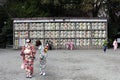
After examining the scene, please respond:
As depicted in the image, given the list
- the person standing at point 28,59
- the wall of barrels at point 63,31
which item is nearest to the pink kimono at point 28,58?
the person standing at point 28,59

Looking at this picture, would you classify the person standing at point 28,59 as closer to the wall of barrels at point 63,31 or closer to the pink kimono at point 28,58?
the pink kimono at point 28,58

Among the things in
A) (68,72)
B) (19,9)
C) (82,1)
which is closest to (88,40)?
(82,1)

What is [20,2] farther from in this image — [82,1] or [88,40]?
[88,40]

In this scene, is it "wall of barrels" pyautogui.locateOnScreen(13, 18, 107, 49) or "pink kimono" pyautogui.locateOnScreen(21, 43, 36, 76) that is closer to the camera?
"pink kimono" pyautogui.locateOnScreen(21, 43, 36, 76)

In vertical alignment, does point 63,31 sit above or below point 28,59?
above

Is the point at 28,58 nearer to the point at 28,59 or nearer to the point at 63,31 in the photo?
the point at 28,59

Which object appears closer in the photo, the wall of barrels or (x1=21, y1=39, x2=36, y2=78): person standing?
(x1=21, y1=39, x2=36, y2=78): person standing

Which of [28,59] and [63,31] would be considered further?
[63,31]

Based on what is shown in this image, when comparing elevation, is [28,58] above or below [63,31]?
below

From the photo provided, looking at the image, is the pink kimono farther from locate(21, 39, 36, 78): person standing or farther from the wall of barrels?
the wall of barrels

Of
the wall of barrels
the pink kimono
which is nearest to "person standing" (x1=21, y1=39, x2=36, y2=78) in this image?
the pink kimono

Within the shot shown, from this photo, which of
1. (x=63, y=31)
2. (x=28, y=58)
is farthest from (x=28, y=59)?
(x=63, y=31)

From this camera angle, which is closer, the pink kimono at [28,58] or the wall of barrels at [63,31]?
the pink kimono at [28,58]

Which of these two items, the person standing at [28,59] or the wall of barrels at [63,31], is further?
the wall of barrels at [63,31]
